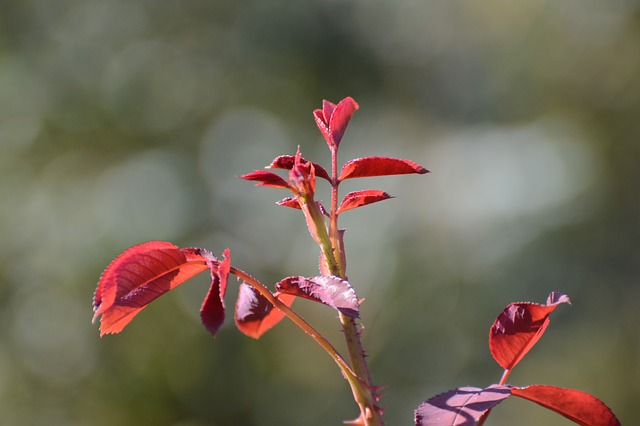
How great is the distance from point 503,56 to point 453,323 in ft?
6.96

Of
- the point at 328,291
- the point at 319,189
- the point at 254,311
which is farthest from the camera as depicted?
the point at 319,189

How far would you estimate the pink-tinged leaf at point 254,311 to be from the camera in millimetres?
573

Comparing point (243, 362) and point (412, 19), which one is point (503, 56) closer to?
point (412, 19)

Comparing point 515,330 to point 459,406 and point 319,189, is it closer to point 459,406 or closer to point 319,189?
point 459,406

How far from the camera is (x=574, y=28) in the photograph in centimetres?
577

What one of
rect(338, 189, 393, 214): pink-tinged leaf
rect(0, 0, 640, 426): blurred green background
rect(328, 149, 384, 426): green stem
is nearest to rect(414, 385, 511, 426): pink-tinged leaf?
rect(328, 149, 384, 426): green stem

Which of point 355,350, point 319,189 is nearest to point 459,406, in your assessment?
point 355,350

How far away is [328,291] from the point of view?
1.51 feet

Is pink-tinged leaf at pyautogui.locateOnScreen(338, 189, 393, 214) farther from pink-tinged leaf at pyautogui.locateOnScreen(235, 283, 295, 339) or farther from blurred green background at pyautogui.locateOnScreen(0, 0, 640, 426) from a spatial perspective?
blurred green background at pyautogui.locateOnScreen(0, 0, 640, 426)

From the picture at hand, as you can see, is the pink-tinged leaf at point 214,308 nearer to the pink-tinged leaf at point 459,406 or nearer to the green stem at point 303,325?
the green stem at point 303,325

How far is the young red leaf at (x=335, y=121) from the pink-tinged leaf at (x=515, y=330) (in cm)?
17

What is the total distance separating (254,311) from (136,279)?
0.10 metres

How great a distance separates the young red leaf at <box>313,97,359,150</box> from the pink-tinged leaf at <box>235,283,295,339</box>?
118 mm

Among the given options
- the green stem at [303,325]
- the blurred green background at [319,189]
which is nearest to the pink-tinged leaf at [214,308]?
the green stem at [303,325]
